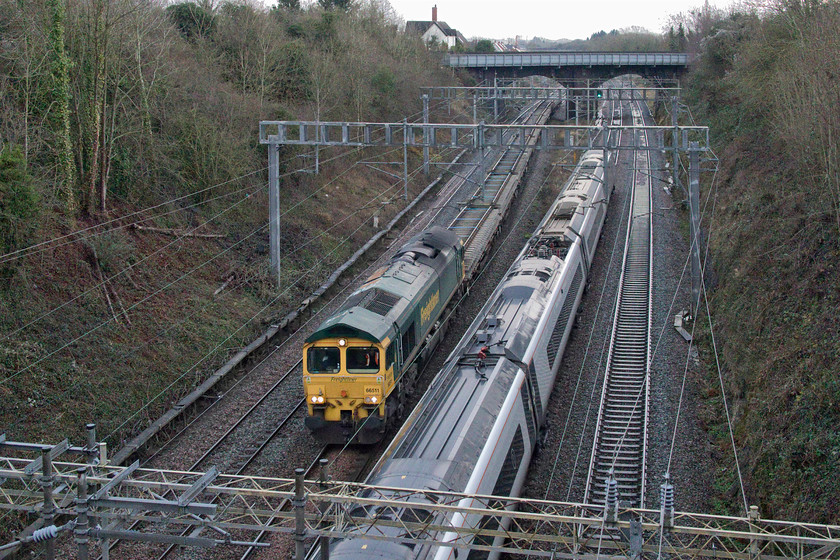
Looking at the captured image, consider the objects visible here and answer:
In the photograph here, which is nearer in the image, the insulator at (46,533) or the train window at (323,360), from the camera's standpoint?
the insulator at (46,533)

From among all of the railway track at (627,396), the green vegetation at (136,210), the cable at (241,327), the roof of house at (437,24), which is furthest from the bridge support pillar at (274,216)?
the roof of house at (437,24)

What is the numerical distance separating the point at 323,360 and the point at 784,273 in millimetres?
10968

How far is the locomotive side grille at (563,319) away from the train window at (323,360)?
4604 mm

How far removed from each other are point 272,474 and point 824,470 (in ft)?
31.5

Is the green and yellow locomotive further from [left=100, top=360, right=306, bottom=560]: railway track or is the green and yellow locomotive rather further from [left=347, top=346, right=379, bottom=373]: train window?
[left=100, top=360, right=306, bottom=560]: railway track

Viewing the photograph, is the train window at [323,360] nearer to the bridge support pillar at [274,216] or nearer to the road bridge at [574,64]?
the bridge support pillar at [274,216]

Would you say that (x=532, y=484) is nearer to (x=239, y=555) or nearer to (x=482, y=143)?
(x=239, y=555)

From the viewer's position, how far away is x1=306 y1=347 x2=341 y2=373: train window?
592 inches

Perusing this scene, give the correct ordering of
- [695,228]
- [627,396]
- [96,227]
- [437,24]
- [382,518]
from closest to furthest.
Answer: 1. [382,518]
2. [627,396]
3. [96,227]
4. [695,228]
5. [437,24]

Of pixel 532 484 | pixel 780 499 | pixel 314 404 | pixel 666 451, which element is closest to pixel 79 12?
pixel 314 404

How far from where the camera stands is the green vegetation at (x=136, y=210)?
16.8 meters

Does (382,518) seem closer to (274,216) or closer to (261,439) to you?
(261,439)

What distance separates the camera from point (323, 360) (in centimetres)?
1509

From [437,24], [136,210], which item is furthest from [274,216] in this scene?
[437,24]
